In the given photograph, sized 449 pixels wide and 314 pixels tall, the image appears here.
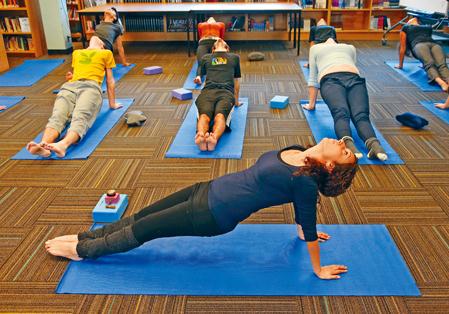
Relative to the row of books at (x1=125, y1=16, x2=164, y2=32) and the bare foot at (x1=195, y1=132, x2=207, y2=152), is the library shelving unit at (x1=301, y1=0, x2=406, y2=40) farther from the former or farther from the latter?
the bare foot at (x1=195, y1=132, x2=207, y2=152)

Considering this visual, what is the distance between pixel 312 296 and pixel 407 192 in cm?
Answer: 119

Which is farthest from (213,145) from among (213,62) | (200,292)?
(200,292)

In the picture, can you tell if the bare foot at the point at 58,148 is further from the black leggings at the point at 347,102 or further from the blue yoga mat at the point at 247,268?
the black leggings at the point at 347,102

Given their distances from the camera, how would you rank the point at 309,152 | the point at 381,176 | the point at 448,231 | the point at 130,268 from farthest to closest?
the point at 381,176 < the point at 448,231 < the point at 130,268 < the point at 309,152

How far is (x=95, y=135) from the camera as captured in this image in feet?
11.8

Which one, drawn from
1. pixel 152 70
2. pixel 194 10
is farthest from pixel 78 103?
pixel 194 10

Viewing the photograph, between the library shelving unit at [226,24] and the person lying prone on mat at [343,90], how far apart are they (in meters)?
3.68

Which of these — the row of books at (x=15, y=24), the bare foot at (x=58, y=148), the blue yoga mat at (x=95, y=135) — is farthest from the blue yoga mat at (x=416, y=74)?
the row of books at (x=15, y=24)

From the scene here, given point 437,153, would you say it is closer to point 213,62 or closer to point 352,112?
point 352,112

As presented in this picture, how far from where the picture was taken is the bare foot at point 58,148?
312cm

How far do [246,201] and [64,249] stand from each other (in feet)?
3.03

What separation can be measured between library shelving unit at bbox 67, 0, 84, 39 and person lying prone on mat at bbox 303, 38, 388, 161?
4865 mm

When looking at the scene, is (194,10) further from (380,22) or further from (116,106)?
(380,22)

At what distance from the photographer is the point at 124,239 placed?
6.45 feet
